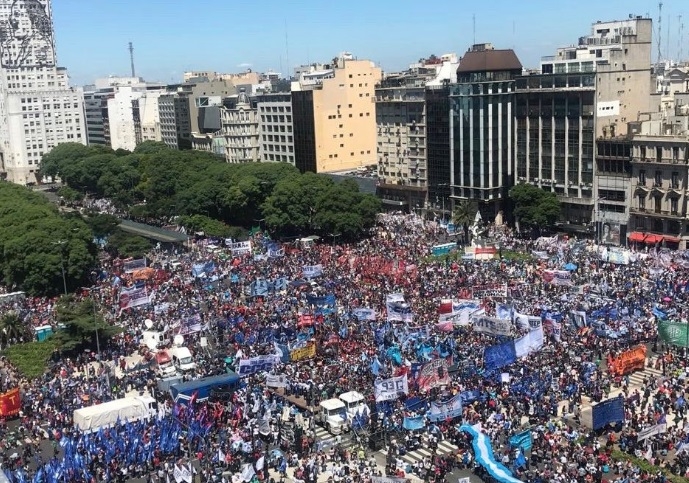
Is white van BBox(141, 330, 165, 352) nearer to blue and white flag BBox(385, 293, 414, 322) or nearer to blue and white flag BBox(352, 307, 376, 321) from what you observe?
blue and white flag BBox(352, 307, 376, 321)

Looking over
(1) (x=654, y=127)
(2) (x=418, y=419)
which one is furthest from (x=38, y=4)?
(2) (x=418, y=419)

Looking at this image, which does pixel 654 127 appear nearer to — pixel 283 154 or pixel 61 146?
pixel 283 154

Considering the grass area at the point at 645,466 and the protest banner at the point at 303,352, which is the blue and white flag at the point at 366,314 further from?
the grass area at the point at 645,466

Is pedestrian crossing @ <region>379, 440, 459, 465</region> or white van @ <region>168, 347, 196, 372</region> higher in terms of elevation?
white van @ <region>168, 347, 196, 372</region>

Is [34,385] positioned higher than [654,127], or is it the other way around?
[654,127]

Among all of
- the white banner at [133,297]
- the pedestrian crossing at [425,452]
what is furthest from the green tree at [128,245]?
the pedestrian crossing at [425,452]

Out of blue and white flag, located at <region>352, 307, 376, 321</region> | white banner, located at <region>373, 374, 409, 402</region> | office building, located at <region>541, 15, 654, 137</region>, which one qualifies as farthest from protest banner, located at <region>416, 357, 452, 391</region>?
office building, located at <region>541, 15, 654, 137</region>
